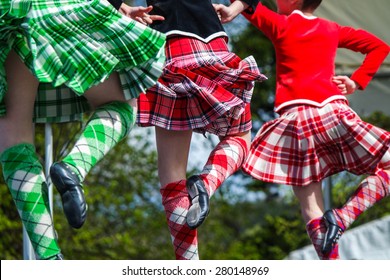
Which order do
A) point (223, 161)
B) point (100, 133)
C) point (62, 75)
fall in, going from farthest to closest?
point (223, 161), point (100, 133), point (62, 75)

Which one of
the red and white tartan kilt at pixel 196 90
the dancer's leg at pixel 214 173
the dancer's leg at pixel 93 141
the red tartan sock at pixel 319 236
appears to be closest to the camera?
the dancer's leg at pixel 93 141

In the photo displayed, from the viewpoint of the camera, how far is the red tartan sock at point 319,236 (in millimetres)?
3645

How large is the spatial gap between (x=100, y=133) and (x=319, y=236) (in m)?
1.42

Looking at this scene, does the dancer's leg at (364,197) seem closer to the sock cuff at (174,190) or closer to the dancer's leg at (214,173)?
the dancer's leg at (214,173)

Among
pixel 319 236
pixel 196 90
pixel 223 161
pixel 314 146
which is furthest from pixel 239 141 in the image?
pixel 319 236

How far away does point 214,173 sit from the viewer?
314 cm

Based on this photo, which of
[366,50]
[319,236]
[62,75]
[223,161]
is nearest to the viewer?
[62,75]

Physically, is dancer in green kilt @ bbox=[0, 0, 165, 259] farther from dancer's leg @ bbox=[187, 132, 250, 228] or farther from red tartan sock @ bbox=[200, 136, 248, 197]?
red tartan sock @ bbox=[200, 136, 248, 197]

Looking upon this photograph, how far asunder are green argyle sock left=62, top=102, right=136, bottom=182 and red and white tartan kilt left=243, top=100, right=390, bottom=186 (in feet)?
3.82

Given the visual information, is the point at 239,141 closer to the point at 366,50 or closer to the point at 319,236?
the point at 319,236

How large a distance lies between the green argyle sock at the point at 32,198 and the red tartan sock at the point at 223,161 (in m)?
0.72

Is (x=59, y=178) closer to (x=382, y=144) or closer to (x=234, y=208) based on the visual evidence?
(x=382, y=144)

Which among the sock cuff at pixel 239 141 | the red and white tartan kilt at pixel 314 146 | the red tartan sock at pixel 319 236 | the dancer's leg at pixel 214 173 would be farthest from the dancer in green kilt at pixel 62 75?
the red tartan sock at pixel 319 236

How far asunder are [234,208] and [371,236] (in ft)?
23.5
